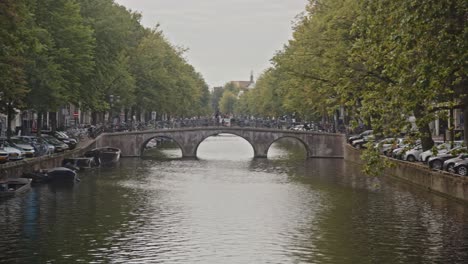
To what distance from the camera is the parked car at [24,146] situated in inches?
1945

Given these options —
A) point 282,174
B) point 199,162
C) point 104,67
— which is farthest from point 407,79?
point 199,162

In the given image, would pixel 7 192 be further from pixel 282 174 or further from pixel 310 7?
pixel 310 7

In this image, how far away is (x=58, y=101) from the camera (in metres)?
50.2

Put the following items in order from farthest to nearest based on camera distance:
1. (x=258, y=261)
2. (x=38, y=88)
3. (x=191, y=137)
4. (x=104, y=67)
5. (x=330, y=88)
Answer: (x=191, y=137)
(x=104, y=67)
(x=330, y=88)
(x=38, y=88)
(x=258, y=261)

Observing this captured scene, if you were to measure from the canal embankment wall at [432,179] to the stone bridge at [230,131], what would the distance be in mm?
23871

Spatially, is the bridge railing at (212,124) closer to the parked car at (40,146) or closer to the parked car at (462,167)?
the parked car at (40,146)

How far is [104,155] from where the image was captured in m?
65.0

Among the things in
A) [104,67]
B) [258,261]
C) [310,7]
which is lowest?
[258,261]

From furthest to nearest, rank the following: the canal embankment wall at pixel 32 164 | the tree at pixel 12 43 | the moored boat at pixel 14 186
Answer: the canal embankment wall at pixel 32 164, the moored boat at pixel 14 186, the tree at pixel 12 43

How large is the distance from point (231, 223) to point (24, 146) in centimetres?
2300

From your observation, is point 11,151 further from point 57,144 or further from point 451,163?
point 451,163

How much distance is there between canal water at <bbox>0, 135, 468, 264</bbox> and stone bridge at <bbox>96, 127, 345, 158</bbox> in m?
25.3

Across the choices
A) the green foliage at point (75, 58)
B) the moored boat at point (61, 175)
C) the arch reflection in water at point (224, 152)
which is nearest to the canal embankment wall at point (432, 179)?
the green foliage at point (75, 58)

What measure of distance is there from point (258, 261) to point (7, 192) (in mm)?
17852
